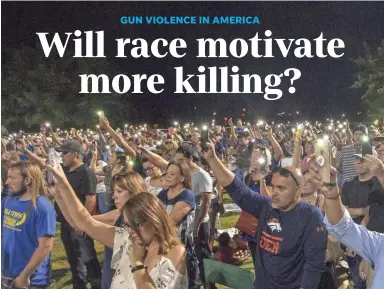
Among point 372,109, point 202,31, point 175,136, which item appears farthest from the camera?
point 372,109

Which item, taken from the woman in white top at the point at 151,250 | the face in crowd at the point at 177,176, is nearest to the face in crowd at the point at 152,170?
the face in crowd at the point at 177,176

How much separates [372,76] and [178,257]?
101 ft

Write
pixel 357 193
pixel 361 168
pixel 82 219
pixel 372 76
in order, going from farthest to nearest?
pixel 372 76, pixel 357 193, pixel 361 168, pixel 82 219

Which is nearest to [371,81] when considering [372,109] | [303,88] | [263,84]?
[372,109]

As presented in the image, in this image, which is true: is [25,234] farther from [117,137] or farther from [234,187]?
[117,137]

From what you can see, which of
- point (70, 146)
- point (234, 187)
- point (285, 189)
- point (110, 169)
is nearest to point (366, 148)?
point (285, 189)

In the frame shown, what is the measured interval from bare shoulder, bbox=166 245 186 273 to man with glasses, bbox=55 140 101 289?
355cm

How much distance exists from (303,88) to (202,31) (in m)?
33.3

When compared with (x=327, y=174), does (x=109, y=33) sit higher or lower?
higher

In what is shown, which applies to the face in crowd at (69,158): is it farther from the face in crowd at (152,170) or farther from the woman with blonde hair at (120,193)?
the woman with blonde hair at (120,193)

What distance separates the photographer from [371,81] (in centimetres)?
3234

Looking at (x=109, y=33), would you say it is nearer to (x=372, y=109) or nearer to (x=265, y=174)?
(x=265, y=174)

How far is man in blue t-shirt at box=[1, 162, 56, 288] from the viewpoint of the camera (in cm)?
436

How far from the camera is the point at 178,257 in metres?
3.09
